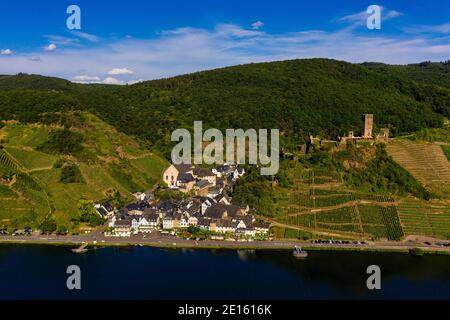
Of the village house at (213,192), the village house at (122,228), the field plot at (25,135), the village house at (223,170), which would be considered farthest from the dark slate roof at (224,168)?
the field plot at (25,135)

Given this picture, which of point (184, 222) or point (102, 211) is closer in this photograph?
point (184, 222)

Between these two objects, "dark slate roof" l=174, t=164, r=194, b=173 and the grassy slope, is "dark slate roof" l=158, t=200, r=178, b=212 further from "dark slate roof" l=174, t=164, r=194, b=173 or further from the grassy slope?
"dark slate roof" l=174, t=164, r=194, b=173

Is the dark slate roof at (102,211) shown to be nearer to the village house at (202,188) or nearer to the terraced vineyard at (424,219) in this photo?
the village house at (202,188)

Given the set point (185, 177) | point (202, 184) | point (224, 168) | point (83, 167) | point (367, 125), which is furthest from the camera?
point (224, 168)

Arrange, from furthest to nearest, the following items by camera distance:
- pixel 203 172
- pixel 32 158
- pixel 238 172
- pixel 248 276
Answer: pixel 238 172 → pixel 203 172 → pixel 32 158 → pixel 248 276

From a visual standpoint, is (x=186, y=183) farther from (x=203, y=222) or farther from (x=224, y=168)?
(x=203, y=222)

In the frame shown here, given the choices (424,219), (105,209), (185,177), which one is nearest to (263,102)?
(185,177)
